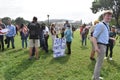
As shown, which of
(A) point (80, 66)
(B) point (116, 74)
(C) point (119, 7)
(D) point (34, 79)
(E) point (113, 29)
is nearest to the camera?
(D) point (34, 79)

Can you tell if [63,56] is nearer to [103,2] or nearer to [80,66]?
[80,66]

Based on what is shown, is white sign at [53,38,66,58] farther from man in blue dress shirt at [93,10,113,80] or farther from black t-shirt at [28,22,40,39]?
man in blue dress shirt at [93,10,113,80]

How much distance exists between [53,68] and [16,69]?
158cm

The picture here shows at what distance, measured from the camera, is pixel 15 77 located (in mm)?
11328

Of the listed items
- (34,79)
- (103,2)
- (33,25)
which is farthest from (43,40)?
(103,2)

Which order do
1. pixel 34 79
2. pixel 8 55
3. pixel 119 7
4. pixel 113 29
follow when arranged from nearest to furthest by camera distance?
1. pixel 34 79
2. pixel 113 29
3. pixel 8 55
4. pixel 119 7

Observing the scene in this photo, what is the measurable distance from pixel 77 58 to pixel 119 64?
219 cm

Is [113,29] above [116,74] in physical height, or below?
above

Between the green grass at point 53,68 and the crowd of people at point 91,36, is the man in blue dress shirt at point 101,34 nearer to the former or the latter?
the crowd of people at point 91,36

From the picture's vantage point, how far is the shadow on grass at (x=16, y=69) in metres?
11.6

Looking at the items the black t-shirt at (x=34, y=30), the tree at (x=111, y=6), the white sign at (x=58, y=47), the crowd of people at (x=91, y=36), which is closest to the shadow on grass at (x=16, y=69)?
the crowd of people at (x=91, y=36)

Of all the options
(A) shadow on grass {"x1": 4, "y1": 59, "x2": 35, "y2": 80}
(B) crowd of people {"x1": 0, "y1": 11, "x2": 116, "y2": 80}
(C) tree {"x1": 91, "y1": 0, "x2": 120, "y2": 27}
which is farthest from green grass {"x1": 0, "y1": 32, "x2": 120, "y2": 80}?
(C) tree {"x1": 91, "y1": 0, "x2": 120, "y2": 27}

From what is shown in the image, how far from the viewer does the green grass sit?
11484 mm

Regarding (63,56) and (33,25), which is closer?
(33,25)
